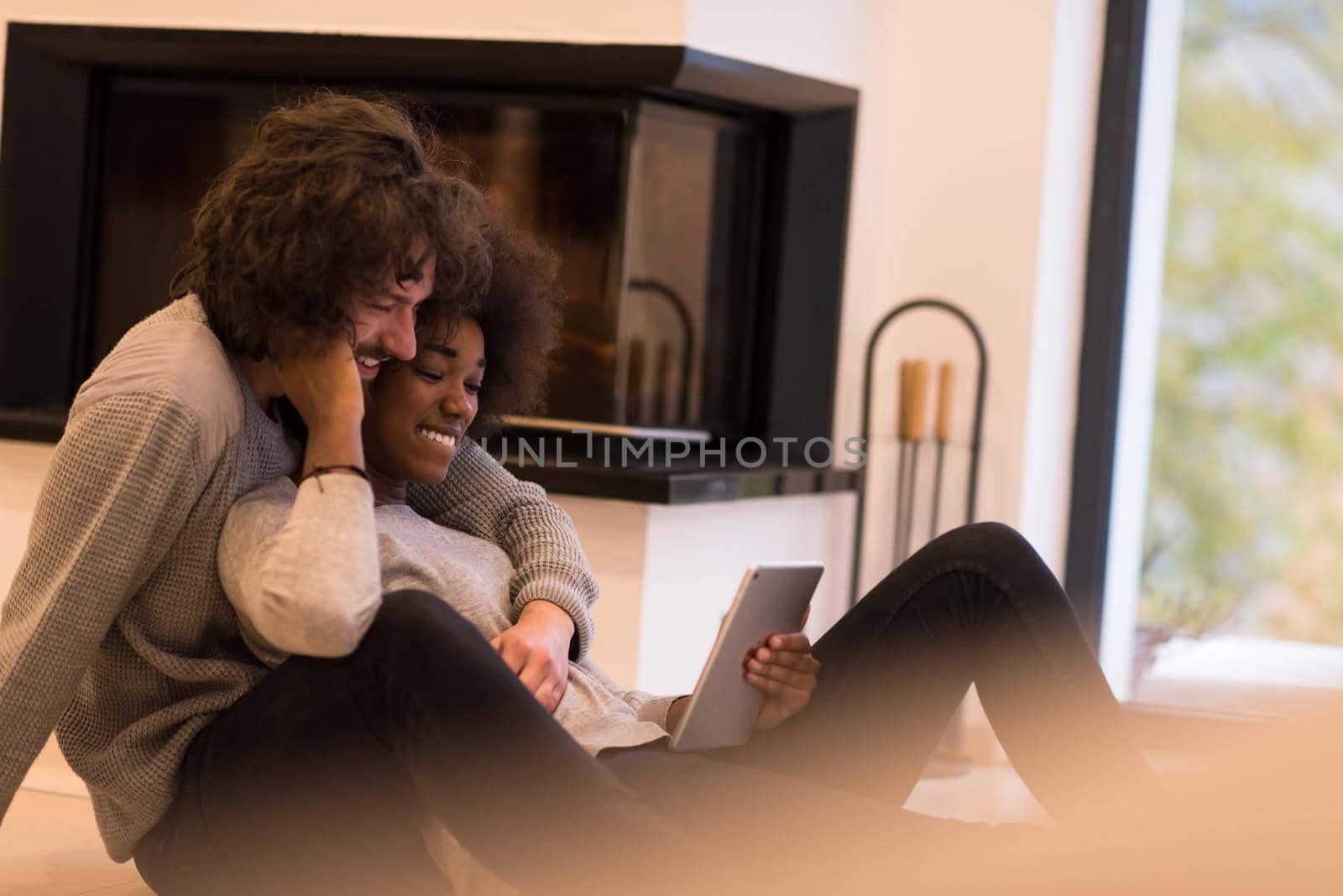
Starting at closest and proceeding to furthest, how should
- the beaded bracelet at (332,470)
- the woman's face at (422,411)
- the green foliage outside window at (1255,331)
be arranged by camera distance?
the beaded bracelet at (332,470) < the woman's face at (422,411) < the green foliage outside window at (1255,331)

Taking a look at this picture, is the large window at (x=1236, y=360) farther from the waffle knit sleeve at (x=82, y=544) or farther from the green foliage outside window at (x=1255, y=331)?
the waffle knit sleeve at (x=82, y=544)

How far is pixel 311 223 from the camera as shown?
1.46 metres

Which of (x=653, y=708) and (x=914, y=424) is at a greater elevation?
(x=914, y=424)

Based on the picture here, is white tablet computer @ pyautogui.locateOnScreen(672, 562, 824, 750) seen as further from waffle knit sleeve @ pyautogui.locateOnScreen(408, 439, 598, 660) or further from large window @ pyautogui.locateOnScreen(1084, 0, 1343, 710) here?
large window @ pyautogui.locateOnScreen(1084, 0, 1343, 710)

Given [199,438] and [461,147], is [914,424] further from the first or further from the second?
[199,438]

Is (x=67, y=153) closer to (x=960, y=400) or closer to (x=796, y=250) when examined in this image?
(x=796, y=250)

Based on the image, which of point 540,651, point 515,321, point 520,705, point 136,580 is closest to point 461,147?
point 515,321

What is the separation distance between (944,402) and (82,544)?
219cm

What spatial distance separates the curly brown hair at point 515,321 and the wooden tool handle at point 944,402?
1.41 metres

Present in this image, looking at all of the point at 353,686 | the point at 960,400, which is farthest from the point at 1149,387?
the point at 353,686

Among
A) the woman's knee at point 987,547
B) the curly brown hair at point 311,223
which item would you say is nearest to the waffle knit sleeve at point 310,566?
the curly brown hair at point 311,223

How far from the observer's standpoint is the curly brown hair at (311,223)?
146 cm

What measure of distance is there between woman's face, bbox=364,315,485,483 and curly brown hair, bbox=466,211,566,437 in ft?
0.36

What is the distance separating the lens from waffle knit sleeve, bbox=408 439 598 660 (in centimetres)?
175
